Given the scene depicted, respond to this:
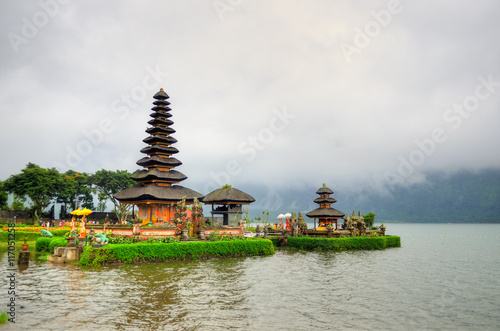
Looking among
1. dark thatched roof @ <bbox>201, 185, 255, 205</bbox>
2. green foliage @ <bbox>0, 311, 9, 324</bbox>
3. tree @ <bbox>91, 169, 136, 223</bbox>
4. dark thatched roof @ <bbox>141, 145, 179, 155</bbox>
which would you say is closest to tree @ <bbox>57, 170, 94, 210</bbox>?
tree @ <bbox>91, 169, 136, 223</bbox>

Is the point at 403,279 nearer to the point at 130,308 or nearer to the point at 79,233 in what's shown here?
the point at 130,308

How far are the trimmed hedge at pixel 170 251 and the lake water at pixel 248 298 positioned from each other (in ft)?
4.25

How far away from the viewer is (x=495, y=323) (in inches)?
579

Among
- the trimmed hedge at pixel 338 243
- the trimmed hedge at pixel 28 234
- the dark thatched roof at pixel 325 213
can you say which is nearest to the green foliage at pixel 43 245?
the trimmed hedge at pixel 28 234

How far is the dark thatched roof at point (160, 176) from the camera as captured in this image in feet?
157

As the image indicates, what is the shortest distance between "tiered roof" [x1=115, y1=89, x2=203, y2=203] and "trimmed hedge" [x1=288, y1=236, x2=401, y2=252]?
14869 mm

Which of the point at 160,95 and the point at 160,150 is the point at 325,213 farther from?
the point at 160,95

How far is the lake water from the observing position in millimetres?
13836

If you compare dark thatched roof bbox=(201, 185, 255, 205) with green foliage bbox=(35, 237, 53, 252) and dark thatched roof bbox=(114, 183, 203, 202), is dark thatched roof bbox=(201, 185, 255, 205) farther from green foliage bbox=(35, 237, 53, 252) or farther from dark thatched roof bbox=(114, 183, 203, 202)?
green foliage bbox=(35, 237, 53, 252)

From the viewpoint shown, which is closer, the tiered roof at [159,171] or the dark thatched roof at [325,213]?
the tiered roof at [159,171]

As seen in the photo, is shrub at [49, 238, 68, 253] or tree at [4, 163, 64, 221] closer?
shrub at [49, 238, 68, 253]

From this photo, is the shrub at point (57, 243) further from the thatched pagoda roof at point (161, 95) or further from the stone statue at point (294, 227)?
the thatched pagoda roof at point (161, 95)

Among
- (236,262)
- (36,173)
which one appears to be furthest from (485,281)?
(36,173)

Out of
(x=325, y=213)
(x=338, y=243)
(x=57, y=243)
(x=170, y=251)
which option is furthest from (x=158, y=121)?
(x=338, y=243)
